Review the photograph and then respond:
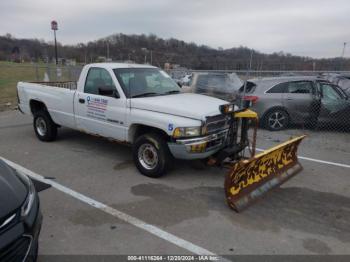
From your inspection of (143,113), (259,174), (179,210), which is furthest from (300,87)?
(179,210)

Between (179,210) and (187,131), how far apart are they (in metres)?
1.20

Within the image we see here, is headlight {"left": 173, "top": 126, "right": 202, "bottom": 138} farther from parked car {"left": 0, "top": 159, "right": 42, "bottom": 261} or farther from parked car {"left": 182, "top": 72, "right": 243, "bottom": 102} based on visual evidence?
parked car {"left": 182, "top": 72, "right": 243, "bottom": 102}

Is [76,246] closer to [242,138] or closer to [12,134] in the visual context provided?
[242,138]

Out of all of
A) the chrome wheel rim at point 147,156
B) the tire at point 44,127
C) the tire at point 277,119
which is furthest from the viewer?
the tire at point 277,119

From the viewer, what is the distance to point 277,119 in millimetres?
9500

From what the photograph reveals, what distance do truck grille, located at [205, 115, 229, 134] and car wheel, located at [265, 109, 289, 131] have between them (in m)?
4.51

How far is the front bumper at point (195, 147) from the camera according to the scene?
4.88 meters

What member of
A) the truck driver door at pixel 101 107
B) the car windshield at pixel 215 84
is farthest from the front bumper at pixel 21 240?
the car windshield at pixel 215 84

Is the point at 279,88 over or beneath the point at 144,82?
beneath

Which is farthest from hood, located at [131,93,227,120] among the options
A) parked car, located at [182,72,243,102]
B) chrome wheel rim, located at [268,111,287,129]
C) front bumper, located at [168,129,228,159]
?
parked car, located at [182,72,243,102]

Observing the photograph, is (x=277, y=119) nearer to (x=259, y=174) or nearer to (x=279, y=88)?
(x=279, y=88)

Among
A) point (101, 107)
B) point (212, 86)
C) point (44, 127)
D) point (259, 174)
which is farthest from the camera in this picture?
point (212, 86)

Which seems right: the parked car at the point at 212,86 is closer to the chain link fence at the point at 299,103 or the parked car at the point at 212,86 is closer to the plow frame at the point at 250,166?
the chain link fence at the point at 299,103

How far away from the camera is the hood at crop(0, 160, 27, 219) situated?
2486mm
